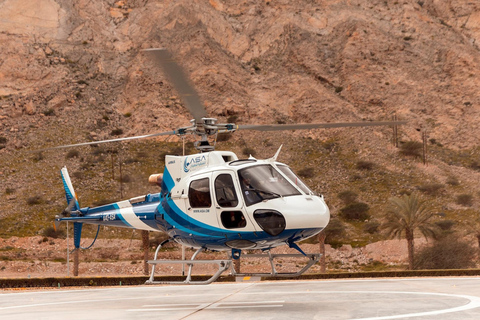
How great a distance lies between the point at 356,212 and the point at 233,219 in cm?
4327

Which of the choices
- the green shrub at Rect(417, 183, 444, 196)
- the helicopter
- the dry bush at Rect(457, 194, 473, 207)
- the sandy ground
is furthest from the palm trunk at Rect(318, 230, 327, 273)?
the dry bush at Rect(457, 194, 473, 207)

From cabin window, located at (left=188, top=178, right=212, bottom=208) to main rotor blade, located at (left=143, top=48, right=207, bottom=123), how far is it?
1647 millimetres

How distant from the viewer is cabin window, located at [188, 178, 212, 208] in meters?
13.0

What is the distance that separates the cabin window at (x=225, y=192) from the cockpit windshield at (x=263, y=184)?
267 mm

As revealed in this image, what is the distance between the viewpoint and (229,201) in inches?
496

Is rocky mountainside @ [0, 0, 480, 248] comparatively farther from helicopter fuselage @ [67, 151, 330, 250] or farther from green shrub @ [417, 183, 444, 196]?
helicopter fuselage @ [67, 151, 330, 250]

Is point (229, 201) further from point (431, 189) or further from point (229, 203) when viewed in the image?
point (431, 189)

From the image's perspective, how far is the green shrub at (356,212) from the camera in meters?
54.0

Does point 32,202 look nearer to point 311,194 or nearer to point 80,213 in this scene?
point 80,213

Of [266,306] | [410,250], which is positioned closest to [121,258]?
[410,250]

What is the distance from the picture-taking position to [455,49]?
74625mm

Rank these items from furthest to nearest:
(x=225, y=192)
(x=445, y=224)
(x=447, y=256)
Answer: (x=445, y=224), (x=447, y=256), (x=225, y=192)

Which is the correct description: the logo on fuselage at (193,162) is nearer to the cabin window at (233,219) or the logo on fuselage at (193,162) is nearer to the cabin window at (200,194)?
the cabin window at (200,194)

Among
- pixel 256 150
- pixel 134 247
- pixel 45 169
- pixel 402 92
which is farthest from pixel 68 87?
pixel 402 92
